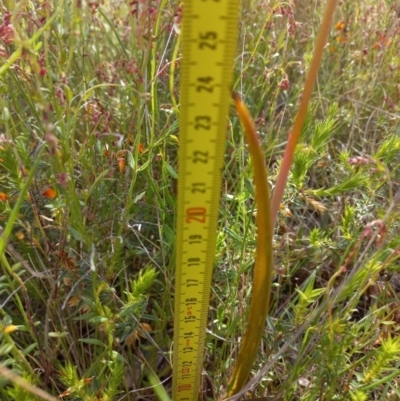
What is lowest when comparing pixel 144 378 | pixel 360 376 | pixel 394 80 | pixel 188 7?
pixel 144 378

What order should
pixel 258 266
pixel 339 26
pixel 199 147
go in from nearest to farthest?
pixel 199 147 < pixel 258 266 < pixel 339 26

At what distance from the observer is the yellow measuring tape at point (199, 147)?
71cm

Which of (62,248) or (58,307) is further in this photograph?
(58,307)

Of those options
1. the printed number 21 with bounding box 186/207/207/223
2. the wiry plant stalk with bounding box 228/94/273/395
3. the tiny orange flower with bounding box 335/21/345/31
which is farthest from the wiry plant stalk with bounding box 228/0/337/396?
the tiny orange flower with bounding box 335/21/345/31

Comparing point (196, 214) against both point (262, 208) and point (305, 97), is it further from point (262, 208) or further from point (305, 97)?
point (305, 97)

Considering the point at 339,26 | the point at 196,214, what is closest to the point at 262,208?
the point at 196,214

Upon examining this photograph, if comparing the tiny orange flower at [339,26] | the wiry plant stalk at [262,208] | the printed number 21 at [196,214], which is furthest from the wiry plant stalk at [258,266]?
the tiny orange flower at [339,26]

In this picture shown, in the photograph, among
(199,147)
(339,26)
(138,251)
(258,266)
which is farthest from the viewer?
(339,26)

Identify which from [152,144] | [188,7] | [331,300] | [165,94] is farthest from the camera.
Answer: [165,94]

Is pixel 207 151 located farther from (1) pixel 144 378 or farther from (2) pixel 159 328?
(1) pixel 144 378

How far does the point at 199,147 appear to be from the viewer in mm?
791

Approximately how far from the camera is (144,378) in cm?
136

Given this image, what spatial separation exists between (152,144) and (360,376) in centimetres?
75

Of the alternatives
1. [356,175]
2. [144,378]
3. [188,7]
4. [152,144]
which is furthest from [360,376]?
[188,7]
